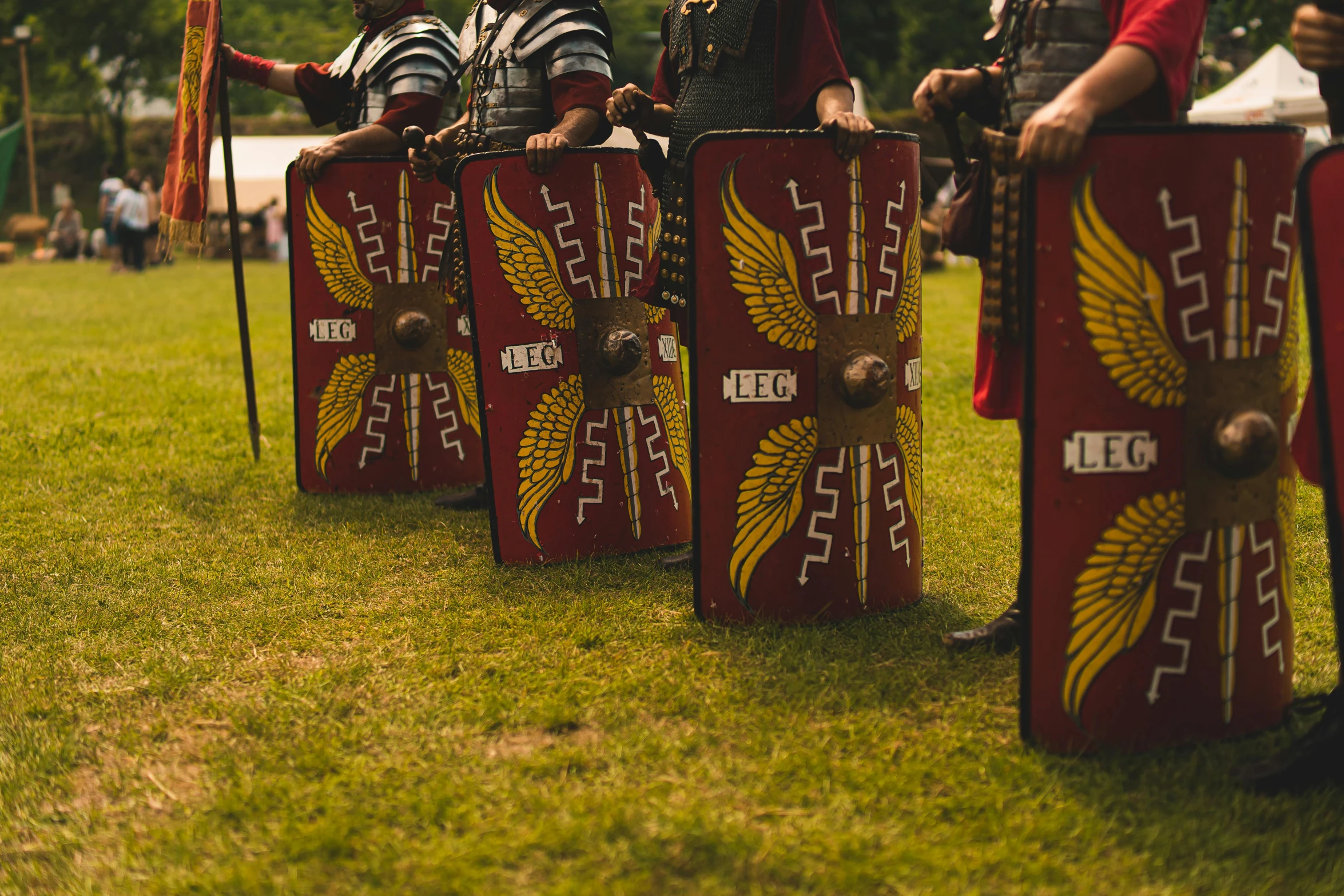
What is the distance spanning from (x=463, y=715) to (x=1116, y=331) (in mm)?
1460

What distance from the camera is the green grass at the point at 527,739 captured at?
1.92m

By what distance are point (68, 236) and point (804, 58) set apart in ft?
86.2

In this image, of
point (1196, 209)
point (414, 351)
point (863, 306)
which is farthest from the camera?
point (414, 351)

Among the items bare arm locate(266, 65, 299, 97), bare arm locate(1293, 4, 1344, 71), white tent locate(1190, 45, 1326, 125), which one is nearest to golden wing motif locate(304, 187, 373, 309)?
bare arm locate(266, 65, 299, 97)

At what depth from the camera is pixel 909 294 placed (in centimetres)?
308

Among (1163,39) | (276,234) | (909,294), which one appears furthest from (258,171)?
(1163,39)

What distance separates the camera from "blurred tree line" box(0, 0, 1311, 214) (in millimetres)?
28391

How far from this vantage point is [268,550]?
12.8 feet

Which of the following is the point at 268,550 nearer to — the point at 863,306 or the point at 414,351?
the point at 414,351

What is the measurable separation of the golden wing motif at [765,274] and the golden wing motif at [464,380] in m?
1.89

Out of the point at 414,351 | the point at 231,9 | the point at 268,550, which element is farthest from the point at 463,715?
the point at 231,9

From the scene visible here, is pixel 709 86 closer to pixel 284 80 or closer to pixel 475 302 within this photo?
pixel 475 302

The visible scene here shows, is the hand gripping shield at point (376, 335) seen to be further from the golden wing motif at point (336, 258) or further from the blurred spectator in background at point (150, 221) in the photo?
the blurred spectator in background at point (150, 221)

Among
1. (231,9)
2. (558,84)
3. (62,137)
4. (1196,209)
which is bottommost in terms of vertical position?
(1196,209)
